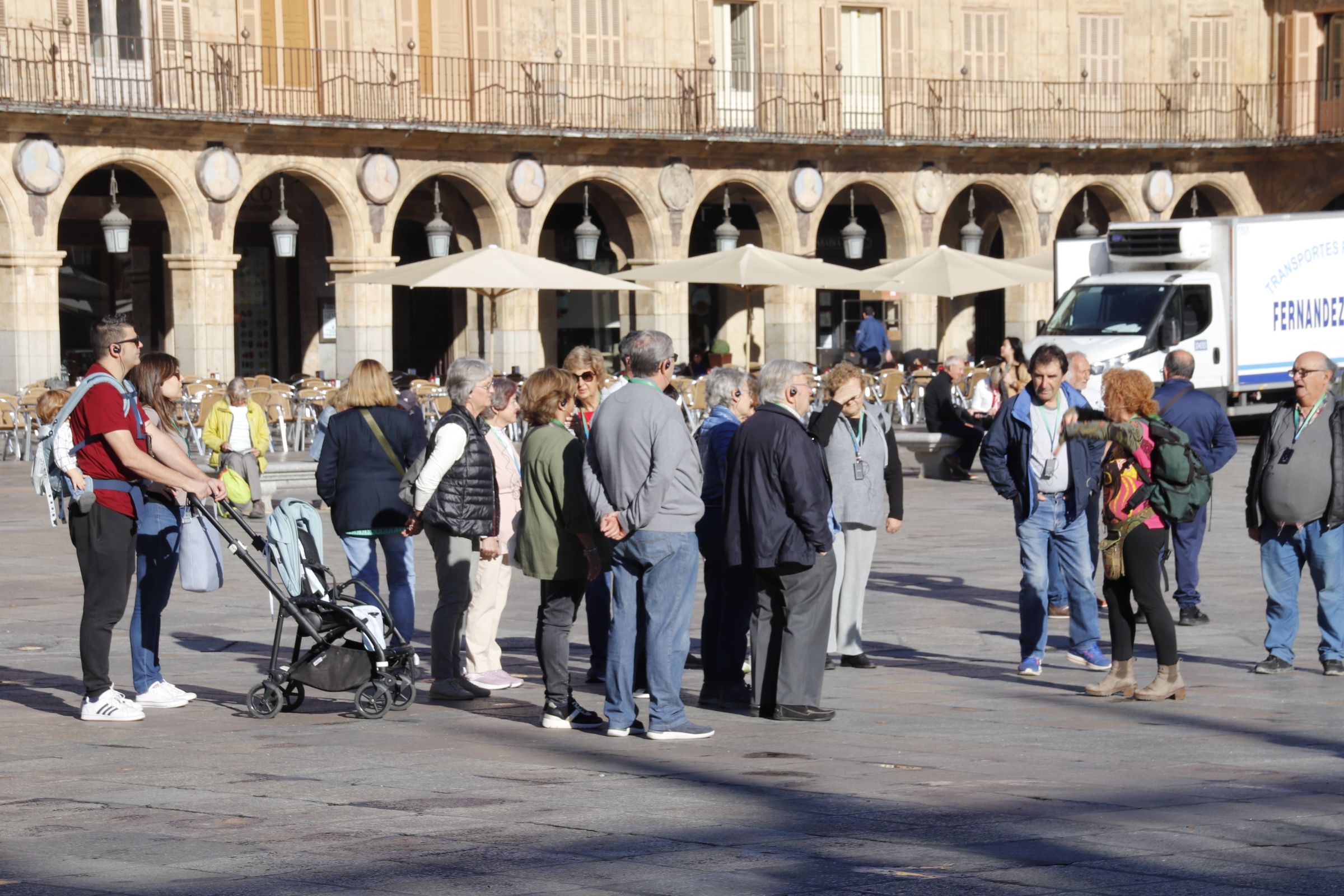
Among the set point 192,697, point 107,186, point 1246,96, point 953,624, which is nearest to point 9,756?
point 192,697

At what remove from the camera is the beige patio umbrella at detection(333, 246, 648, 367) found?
2309cm

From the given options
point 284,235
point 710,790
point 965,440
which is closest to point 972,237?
point 284,235

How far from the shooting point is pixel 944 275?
2667 cm

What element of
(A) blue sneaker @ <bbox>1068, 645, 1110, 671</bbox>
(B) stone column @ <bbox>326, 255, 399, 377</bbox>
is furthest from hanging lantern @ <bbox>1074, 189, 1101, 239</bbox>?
(A) blue sneaker @ <bbox>1068, 645, 1110, 671</bbox>

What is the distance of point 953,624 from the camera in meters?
11.4

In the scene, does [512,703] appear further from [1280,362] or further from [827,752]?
[1280,362]

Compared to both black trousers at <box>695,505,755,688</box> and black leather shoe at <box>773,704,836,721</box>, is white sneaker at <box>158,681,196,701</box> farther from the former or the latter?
black leather shoe at <box>773,704,836,721</box>

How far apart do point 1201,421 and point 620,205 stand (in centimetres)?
2228

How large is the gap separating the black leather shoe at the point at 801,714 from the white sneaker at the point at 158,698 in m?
2.46

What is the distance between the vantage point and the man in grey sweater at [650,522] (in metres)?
7.71

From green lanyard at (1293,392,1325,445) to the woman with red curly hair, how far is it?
3.04 ft

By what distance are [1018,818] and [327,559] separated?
8.95m

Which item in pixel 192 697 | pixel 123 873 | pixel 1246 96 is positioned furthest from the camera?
pixel 1246 96

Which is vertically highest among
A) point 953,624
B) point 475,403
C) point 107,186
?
point 107,186
